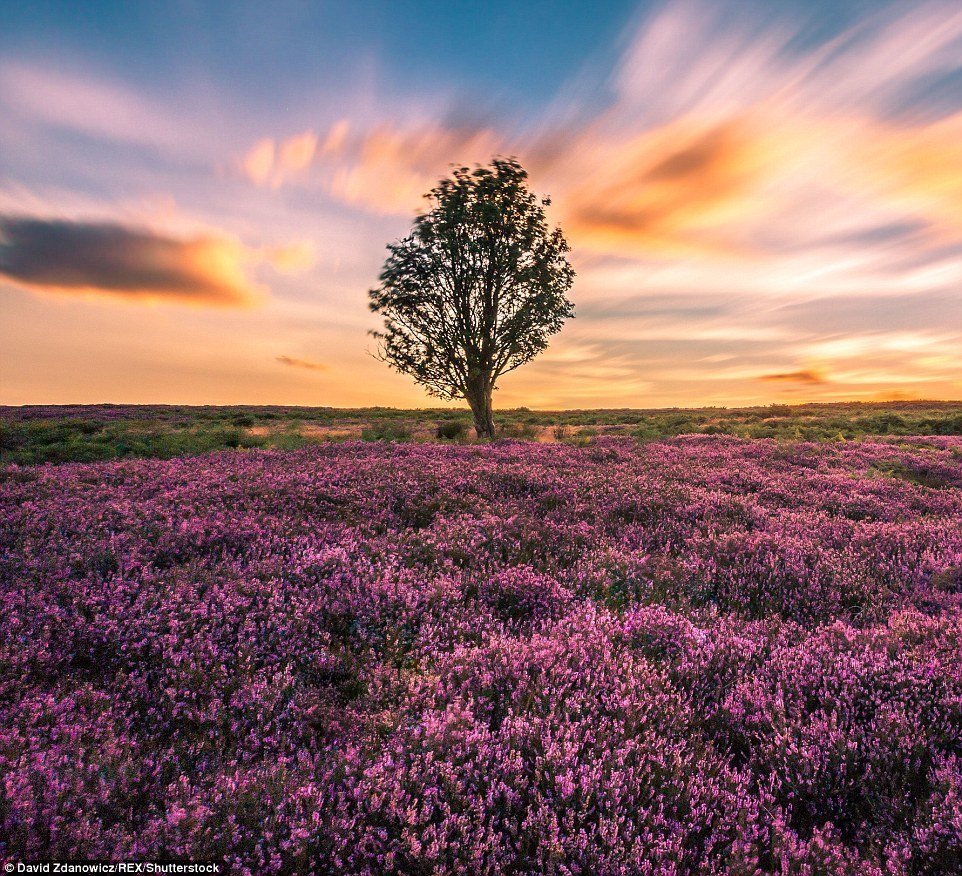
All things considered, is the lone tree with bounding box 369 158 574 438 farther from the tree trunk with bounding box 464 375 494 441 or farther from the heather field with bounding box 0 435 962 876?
the heather field with bounding box 0 435 962 876

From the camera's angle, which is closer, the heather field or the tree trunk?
the heather field

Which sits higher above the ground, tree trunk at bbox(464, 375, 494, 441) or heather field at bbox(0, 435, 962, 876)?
tree trunk at bbox(464, 375, 494, 441)

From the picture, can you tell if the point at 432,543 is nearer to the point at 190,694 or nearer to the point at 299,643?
the point at 299,643

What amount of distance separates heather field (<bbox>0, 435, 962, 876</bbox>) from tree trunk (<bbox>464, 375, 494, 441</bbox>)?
14.7 meters

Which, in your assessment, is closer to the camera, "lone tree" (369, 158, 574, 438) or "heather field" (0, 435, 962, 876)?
"heather field" (0, 435, 962, 876)

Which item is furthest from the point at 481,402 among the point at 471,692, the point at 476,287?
the point at 471,692

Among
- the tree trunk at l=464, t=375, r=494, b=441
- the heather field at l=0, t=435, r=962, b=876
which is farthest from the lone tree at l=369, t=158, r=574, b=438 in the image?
the heather field at l=0, t=435, r=962, b=876

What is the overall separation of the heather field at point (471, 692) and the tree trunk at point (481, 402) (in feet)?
48.1

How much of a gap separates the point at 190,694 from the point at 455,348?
18.9 metres

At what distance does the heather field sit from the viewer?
7.29 feet

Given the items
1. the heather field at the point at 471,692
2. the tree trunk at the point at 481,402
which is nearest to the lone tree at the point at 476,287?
the tree trunk at the point at 481,402

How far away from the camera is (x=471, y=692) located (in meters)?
3.10

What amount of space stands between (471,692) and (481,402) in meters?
18.2

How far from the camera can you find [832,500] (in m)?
8.63
